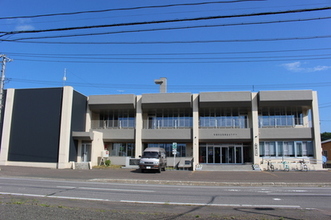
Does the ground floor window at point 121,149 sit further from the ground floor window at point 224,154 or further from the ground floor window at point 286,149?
the ground floor window at point 286,149

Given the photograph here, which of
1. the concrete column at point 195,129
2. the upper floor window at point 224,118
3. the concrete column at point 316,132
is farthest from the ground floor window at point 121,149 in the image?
the concrete column at point 316,132

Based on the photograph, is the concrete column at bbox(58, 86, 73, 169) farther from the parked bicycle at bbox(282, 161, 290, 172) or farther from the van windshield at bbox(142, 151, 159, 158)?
the parked bicycle at bbox(282, 161, 290, 172)

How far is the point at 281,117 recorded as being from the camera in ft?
106

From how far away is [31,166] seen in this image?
28.3 meters

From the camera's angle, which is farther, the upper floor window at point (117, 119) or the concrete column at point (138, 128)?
the upper floor window at point (117, 119)

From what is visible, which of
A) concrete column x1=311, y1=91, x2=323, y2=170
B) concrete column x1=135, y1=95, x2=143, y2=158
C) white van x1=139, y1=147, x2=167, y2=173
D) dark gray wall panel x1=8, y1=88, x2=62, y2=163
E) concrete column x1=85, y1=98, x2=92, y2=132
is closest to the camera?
white van x1=139, y1=147, x2=167, y2=173

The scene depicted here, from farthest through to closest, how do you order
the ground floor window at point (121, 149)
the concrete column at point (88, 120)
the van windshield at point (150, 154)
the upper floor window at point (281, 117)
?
1. the ground floor window at point (121, 149)
2. the concrete column at point (88, 120)
3. the upper floor window at point (281, 117)
4. the van windshield at point (150, 154)

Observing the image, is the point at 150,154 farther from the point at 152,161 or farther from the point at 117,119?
the point at 117,119

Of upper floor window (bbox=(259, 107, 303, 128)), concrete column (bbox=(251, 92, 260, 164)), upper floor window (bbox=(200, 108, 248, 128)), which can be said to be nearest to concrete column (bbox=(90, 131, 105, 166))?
upper floor window (bbox=(200, 108, 248, 128))

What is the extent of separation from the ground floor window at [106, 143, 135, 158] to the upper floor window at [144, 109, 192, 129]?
3287 mm

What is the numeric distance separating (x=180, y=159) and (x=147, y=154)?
7594mm

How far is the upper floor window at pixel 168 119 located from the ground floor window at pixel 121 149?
3287mm

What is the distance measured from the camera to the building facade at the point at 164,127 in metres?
28.8

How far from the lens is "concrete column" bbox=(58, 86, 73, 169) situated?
28.0m
